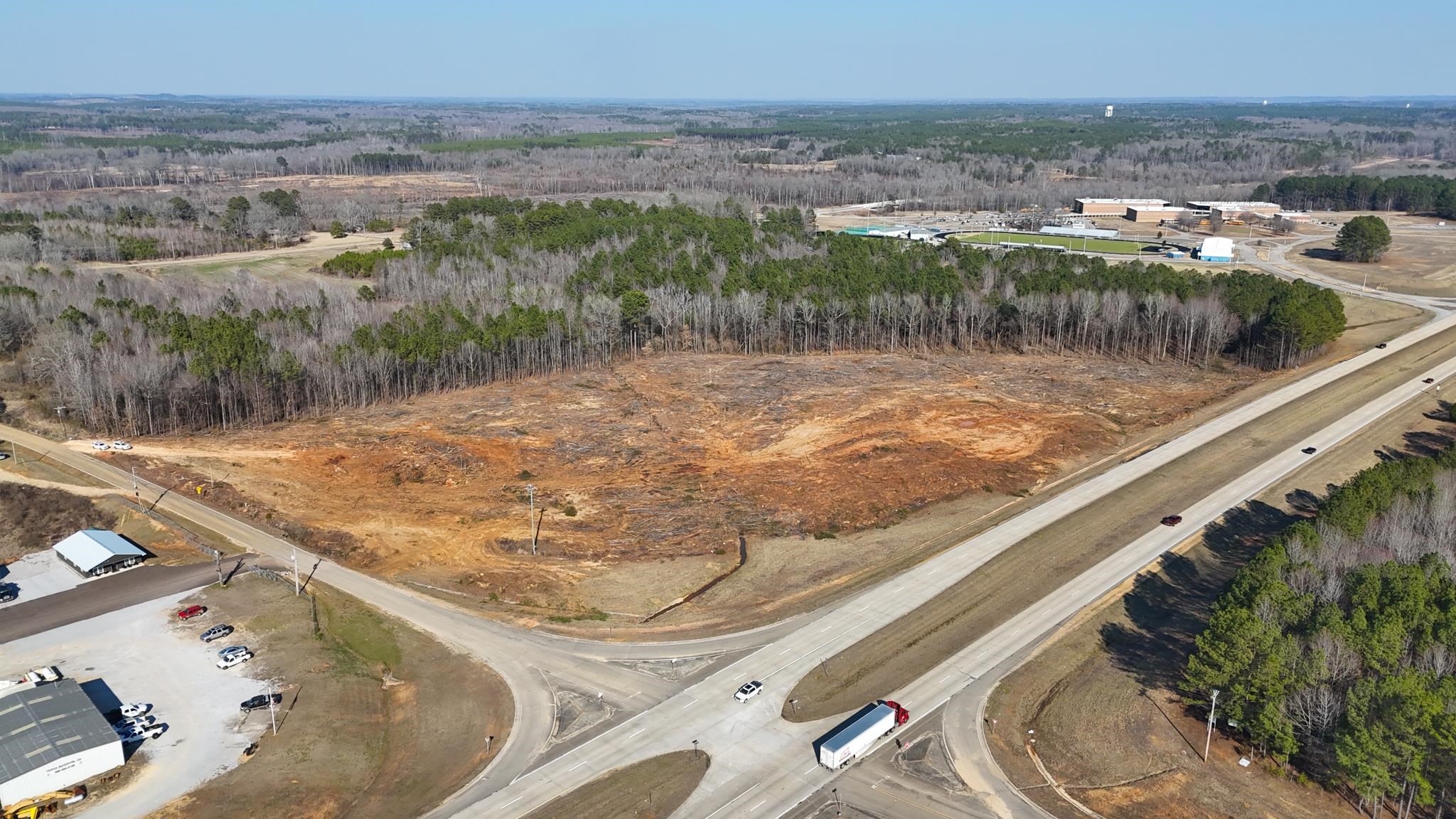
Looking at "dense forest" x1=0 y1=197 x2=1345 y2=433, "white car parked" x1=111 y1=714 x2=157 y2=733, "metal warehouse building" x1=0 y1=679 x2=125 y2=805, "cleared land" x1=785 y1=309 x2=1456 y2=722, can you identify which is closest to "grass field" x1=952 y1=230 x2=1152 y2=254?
"dense forest" x1=0 y1=197 x2=1345 y2=433

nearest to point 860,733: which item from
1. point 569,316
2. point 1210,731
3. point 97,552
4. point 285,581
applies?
point 1210,731

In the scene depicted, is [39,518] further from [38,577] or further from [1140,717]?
[1140,717]

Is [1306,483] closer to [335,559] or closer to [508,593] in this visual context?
[508,593]

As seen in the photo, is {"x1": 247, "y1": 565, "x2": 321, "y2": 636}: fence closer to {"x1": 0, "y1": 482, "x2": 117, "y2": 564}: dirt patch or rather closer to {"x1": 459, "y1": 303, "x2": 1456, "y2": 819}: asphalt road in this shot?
{"x1": 0, "y1": 482, "x2": 117, "y2": 564}: dirt patch

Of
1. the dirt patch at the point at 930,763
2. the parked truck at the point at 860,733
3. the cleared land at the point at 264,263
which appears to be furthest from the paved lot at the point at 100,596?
the cleared land at the point at 264,263

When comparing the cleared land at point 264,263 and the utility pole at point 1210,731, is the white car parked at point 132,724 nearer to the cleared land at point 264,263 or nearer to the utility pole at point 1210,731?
the utility pole at point 1210,731

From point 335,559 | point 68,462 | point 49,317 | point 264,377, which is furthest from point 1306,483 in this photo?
point 49,317

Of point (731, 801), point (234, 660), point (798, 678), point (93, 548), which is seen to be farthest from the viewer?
point (93, 548)
